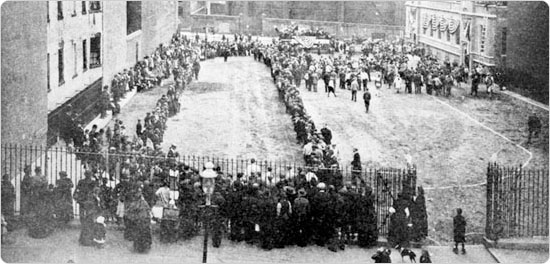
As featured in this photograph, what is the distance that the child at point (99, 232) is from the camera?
1527 centimetres

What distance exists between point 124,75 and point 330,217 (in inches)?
930

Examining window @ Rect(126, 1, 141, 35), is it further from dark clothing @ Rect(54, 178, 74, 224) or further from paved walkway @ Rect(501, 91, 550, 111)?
dark clothing @ Rect(54, 178, 74, 224)

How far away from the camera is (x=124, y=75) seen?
123ft

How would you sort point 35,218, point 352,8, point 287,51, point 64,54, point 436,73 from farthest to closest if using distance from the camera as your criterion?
point 352,8 → point 287,51 → point 436,73 → point 64,54 → point 35,218

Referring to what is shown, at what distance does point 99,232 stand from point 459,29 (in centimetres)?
3921

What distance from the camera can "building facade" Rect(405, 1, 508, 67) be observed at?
4375 centimetres

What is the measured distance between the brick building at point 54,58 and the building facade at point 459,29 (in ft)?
67.7

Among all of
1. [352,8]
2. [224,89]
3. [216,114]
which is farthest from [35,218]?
[352,8]

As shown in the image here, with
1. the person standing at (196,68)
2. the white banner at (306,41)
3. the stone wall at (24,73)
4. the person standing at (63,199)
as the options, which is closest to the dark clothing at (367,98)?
the person standing at (196,68)

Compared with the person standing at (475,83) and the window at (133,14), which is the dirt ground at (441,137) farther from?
the window at (133,14)

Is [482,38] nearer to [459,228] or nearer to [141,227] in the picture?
[459,228]

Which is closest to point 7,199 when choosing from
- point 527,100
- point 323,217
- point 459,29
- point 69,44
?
point 323,217

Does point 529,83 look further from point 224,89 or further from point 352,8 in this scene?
point 352,8

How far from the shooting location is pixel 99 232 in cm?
1538
